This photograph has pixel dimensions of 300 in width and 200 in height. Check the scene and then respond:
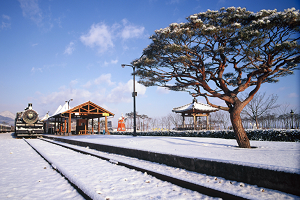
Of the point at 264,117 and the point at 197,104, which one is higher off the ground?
the point at 197,104

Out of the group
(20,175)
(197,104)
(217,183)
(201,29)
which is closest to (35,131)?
(197,104)

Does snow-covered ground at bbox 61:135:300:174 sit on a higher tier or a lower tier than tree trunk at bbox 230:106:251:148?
lower

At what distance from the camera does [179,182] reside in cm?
421

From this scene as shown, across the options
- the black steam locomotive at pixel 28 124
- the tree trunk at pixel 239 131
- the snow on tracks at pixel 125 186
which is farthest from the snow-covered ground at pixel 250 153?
the black steam locomotive at pixel 28 124

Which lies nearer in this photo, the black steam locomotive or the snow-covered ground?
the snow-covered ground

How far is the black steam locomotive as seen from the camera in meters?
23.3

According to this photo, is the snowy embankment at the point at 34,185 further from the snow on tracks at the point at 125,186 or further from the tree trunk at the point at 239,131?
the tree trunk at the point at 239,131

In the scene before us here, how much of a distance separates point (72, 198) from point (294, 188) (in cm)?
382

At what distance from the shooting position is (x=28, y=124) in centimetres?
2392

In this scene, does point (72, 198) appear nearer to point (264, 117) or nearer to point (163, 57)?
point (163, 57)

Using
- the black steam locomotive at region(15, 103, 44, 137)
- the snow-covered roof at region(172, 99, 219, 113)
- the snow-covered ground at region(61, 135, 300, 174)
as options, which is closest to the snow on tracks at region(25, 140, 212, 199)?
the snow-covered ground at region(61, 135, 300, 174)

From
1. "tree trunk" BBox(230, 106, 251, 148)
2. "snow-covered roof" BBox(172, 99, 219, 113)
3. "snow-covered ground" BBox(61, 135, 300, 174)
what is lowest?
"snow-covered ground" BBox(61, 135, 300, 174)

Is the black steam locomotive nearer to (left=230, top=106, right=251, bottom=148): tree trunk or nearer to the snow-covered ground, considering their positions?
the snow-covered ground

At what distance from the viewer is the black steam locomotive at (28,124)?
23.3 meters
